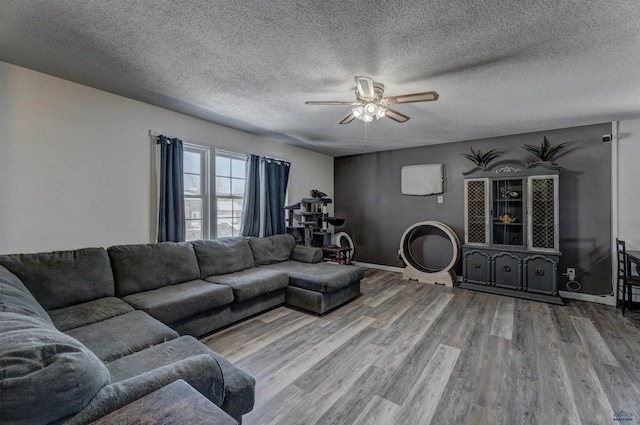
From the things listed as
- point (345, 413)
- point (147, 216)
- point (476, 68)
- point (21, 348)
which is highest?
point (476, 68)

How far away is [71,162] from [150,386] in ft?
8.66

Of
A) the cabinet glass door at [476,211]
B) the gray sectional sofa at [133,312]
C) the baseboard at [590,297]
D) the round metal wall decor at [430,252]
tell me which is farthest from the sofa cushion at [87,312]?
the baseboard at [590,297]

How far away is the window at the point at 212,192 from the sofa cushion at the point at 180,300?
3.53 feet

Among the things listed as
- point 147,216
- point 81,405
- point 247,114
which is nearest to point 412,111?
point 247,114

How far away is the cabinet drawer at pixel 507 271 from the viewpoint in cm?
400

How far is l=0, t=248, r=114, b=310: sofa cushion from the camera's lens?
216 cm

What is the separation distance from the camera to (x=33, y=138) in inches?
97.7

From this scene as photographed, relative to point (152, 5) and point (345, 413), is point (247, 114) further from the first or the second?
point (345, 413)

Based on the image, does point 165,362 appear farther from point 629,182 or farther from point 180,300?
point 629,182

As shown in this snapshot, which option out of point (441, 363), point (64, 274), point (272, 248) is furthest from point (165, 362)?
point (272, 248)

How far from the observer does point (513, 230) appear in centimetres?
417

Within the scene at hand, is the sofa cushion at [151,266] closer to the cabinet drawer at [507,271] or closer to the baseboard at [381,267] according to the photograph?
the baseboard at [381,267]

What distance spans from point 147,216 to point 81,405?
2.73 metres

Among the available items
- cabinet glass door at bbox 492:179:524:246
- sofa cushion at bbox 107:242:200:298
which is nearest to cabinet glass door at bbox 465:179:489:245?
cabinet glass door at bbox 492:179:524:246
